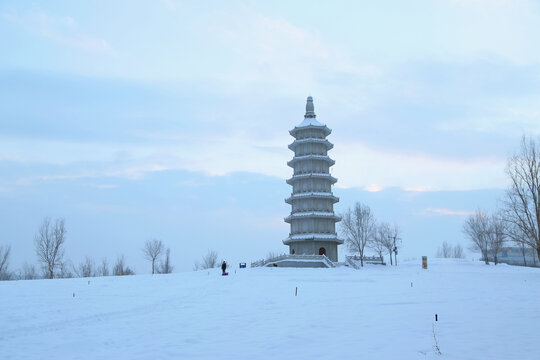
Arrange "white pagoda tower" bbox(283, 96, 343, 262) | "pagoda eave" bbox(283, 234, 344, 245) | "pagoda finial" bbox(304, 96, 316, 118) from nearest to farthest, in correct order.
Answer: "pagoda eave" bbox(283, 234, 344, 245) → "white pagoda tower" bbox(283, 96, 343, 262) → "pagoda finial" bbox(304, 96, 316, 118)

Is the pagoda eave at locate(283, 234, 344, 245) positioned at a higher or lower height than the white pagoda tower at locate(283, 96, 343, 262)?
lower

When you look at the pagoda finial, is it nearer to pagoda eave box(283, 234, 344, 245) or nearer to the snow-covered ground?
pagoda eave box(283, 234, 344, 245)

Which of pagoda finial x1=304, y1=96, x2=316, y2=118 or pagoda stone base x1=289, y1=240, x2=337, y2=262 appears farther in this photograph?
pagoda finial x1=304, y1=96, x2=316, y2=118

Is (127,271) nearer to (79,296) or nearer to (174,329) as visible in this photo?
(79,296)

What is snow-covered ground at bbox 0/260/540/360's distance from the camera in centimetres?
1229

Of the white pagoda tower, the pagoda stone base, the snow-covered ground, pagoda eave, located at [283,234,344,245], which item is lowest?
the snow-covered ground

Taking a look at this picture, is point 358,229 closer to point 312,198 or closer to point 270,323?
point 312,198

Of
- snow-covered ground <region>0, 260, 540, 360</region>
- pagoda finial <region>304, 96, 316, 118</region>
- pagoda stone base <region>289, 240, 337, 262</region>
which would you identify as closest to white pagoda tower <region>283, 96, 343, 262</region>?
pagoda stone base <region>289, 240, 337, 262</region>

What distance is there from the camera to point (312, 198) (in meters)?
64.8

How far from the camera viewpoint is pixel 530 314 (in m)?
17.0

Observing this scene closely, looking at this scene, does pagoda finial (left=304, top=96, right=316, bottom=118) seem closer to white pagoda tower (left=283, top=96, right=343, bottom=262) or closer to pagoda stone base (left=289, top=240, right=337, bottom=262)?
white pagoda tower (left=283, top=96, right=343, bottom=262)

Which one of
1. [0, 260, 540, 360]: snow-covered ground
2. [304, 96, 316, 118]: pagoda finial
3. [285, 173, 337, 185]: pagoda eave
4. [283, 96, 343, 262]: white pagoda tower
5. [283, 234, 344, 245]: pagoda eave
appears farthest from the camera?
[304, 96, 316, 118]: pagoda finial

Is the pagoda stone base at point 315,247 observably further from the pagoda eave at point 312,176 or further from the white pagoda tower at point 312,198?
the pagoda eave at point 312,176

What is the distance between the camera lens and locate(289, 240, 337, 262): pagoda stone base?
210 ft
